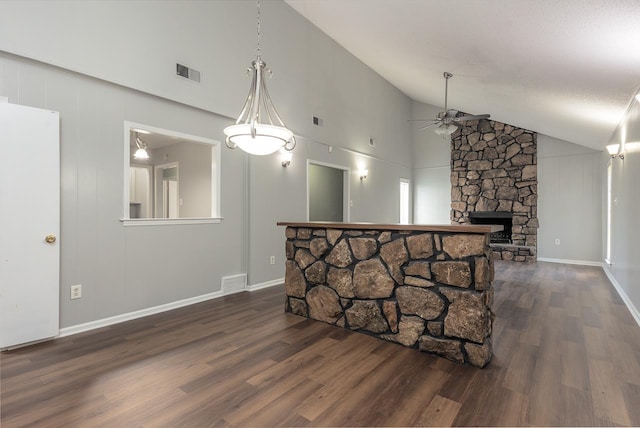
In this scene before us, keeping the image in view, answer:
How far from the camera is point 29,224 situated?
267 cm

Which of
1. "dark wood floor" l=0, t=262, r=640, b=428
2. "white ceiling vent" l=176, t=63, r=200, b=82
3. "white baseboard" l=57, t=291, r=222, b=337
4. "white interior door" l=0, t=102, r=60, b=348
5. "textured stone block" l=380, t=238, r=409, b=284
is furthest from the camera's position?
"white ceiling vent" l=176, t=63, r=200, b=82

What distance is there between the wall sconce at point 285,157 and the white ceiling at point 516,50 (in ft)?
7.22

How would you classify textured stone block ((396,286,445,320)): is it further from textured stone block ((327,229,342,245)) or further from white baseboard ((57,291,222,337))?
white baseboard ((57,291,222,337))

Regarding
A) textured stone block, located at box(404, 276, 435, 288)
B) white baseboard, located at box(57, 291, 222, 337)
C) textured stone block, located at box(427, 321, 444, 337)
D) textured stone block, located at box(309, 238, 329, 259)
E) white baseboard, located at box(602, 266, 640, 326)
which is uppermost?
textured stone block, located at box(309, 238, 329, 259)

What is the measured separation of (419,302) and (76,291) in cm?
317

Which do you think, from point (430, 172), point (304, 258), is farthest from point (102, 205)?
point (430, 172)

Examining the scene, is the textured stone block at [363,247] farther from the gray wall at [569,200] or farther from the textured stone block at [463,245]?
the gray wall at [569,200]

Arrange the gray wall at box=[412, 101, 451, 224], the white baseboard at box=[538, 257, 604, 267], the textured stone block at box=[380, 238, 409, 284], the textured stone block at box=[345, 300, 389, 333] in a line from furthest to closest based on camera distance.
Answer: the gray wall at box=[412, 101, 451, 224]
the white baseboard at box=[538, 257, 604, 267]
the textured stone block at box=[345, 300, 389, 333]
the textured stone block at box=[380, 238, 409, 284]

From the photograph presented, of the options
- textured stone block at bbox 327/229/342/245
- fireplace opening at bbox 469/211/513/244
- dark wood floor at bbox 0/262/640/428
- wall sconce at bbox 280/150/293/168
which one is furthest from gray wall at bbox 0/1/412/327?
fireplace opening at bbox 469/211/513/244

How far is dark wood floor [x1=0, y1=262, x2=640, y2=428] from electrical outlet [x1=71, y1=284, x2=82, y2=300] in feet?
1.23

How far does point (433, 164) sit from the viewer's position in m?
8.84

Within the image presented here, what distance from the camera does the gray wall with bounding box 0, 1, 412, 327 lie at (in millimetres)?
2859

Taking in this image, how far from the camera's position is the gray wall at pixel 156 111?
286 cm

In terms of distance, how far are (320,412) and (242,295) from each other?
2748mm
